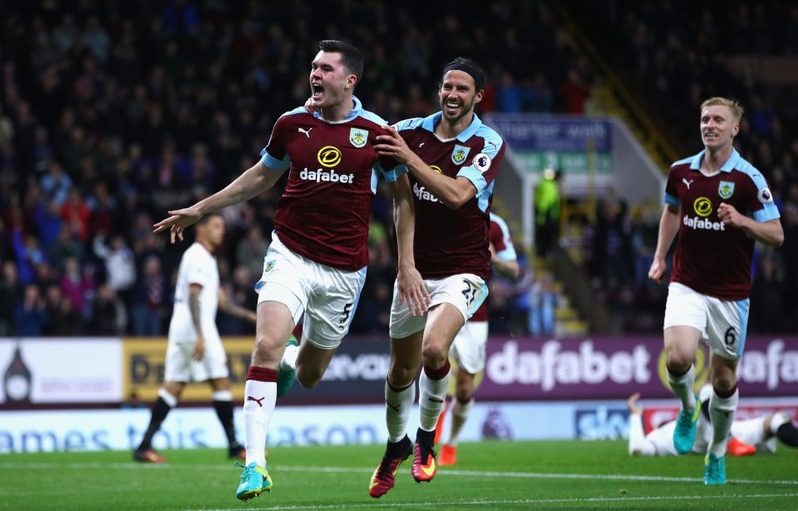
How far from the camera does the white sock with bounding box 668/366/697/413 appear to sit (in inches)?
444

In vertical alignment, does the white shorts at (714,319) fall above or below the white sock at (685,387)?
above

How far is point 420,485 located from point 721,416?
250 cm

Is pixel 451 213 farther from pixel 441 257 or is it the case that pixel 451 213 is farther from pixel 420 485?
pixel 420 485

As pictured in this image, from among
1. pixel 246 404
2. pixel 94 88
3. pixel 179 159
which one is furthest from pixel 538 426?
pixel 246 404

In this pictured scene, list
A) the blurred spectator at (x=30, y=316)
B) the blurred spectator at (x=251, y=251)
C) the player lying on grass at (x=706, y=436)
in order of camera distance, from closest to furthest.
Result: the player lying on grass at (x=706, y=436) → the blurred spectator at (x=30, y=316) → the blurred spectator at (x=251, y=251)

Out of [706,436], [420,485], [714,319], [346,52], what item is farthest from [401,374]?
[706,436]

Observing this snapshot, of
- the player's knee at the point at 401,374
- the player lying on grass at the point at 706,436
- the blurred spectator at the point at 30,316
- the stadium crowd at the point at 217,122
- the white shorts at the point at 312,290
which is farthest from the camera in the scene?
the stadium crowd at the point at 217,122

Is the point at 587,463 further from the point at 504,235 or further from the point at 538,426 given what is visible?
the point at 538,426

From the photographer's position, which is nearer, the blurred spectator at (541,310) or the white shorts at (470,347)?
the white shorts at (470,347)

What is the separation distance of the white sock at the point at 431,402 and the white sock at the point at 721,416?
2514mm

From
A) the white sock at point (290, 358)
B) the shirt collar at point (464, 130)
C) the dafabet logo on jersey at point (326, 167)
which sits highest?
the shirt collar at point (464, 130)

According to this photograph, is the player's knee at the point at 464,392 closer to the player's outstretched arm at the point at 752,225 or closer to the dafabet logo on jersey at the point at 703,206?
the dafabet logo on jersey at the point at 703,206

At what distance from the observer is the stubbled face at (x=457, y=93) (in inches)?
384

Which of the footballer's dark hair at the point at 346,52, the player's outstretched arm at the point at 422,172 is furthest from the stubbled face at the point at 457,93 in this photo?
the footballer's dark hair at the point at 346,52
